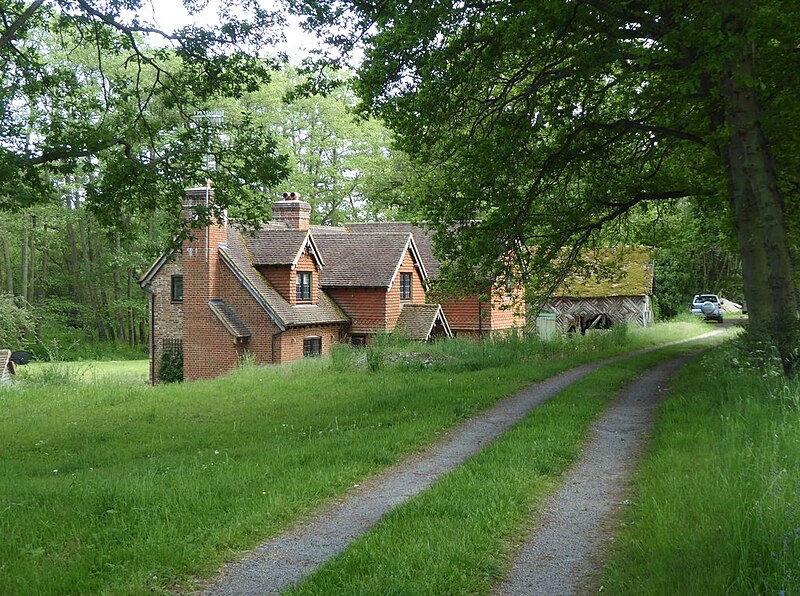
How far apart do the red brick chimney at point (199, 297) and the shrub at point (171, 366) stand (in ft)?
2.33

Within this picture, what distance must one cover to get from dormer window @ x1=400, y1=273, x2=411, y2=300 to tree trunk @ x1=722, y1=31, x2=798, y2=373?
24909mm

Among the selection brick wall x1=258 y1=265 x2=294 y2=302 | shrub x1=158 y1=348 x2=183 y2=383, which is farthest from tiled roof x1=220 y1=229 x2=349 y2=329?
shrub x1=158 y1=348 x2=183 y2=383

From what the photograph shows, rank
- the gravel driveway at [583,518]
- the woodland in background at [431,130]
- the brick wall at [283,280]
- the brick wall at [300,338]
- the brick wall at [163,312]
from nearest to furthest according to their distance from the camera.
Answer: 1. the gravel driveway at [583,518]
2. the woodland in background at [431,130]
3. the brick wall at [300,338]
4. the brick wall at [283,280]
5. the brick wall at [163,312]

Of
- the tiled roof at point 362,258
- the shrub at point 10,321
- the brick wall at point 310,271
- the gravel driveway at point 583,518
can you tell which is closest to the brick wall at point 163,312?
the brick wall at point 310,271

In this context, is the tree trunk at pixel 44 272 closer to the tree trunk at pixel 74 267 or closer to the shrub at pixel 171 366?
the tree trunk at pixel 74 267

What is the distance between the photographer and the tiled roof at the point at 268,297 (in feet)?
107

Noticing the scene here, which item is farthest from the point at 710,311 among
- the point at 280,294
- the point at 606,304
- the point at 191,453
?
the point at 191,453

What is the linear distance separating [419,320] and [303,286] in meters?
6.23

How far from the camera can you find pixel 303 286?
3572 cm

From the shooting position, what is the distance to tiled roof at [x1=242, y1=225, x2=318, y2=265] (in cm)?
3456

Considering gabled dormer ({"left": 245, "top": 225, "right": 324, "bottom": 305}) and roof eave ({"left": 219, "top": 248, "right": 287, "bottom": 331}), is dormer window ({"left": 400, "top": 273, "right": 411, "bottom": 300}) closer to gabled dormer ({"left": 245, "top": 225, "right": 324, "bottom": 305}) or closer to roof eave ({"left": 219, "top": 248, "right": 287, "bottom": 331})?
gabled dormer ({"left": 245, "top": 225, "right": 324, "bottom": 305})

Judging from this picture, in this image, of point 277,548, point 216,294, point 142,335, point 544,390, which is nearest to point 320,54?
point 544,390

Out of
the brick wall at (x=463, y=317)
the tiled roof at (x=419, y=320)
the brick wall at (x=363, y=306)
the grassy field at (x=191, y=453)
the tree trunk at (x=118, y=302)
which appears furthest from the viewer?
the tree trunk at (x=118, y=302)

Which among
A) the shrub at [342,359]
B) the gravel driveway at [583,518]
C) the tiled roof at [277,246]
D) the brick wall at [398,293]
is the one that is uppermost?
the tiled roof at [277,246]
